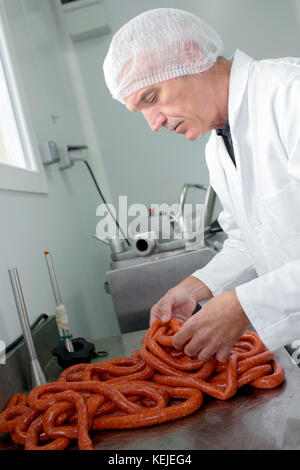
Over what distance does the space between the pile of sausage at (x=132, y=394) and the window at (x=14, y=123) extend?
0.91 metres

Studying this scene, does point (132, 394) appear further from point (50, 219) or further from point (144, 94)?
point (50, 219)

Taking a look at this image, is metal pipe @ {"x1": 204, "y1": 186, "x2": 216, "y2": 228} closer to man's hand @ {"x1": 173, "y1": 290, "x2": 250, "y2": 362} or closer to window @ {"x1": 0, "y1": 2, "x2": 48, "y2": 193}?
window @ {"x1": 0, "y1": 2, "x2": 48, "y2": 193}

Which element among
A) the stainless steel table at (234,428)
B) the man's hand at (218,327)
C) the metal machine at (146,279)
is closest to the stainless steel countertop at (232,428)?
the stainless steel table at (234,428)

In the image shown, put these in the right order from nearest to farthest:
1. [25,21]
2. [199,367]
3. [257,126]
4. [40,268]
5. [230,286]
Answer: [199,367] → [257,126] → [230,286] → [40,268] → [25,21]

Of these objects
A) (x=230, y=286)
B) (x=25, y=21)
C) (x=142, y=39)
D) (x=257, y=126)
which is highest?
(x=25, y=21)

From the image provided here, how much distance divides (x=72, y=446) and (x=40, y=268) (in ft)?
2.90

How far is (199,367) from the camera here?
3.25 feet

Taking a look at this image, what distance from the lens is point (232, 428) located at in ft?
2.43

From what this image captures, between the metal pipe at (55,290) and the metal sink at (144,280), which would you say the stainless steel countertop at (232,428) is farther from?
the metal sink at (144,280)

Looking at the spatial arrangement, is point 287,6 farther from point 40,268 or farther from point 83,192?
point 40,268

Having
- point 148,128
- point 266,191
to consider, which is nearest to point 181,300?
point 266,191

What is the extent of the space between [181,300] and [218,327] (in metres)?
0.37

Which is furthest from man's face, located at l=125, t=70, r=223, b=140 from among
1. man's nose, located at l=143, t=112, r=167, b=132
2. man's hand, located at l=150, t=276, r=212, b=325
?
man's hand, located at l=150, t=276, r=212, b=325

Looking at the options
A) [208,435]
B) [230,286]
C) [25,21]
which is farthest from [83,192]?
[208,435]
